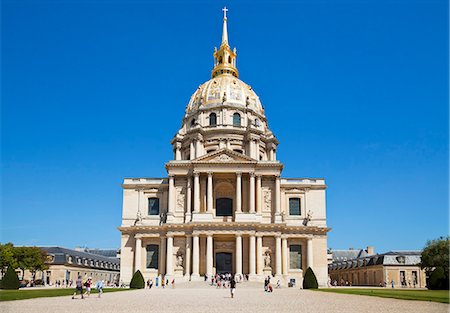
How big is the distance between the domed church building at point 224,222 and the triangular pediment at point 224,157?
126 mm

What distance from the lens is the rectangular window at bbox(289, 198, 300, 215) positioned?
6412 cm

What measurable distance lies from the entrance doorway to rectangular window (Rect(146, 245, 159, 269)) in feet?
25.1

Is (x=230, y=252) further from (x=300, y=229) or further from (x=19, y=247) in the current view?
(x=19, y=247)

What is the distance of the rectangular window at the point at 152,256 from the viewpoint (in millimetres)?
61312

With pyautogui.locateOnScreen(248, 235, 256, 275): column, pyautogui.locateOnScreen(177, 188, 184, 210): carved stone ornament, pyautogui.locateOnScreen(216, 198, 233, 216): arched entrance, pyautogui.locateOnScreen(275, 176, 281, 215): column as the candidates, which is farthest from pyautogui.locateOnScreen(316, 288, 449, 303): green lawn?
pyautogui.locateOnScreen(177, 188, 184, 210): carved stone ornament

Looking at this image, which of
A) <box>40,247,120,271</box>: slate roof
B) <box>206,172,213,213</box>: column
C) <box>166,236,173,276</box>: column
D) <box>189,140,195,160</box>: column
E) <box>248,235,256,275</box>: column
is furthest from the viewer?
<box>40,247,120,271</box>: slate roof

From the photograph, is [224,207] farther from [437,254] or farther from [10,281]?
[10,281]

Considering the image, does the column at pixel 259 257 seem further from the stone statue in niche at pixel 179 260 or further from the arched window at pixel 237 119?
the arched window at pixel 237 119

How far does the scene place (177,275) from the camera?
58.2 m

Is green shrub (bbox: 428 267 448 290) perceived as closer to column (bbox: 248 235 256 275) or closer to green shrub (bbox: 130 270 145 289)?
column (bbox: 248 235 256 275)

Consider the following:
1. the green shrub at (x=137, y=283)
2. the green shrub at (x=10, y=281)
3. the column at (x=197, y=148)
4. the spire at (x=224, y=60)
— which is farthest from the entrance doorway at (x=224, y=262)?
the spire at (x=224, y=60)

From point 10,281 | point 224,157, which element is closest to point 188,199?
point 224,157

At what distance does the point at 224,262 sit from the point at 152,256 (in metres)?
9.08

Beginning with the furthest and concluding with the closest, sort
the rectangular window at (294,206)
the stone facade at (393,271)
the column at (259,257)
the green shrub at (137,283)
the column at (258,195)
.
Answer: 1. the stone facade at (393,271)
2. the rectangular window at (294,206)
3. the column at (258,195)
4. the column at (259,257)
5. the green shrub at (137,283)
